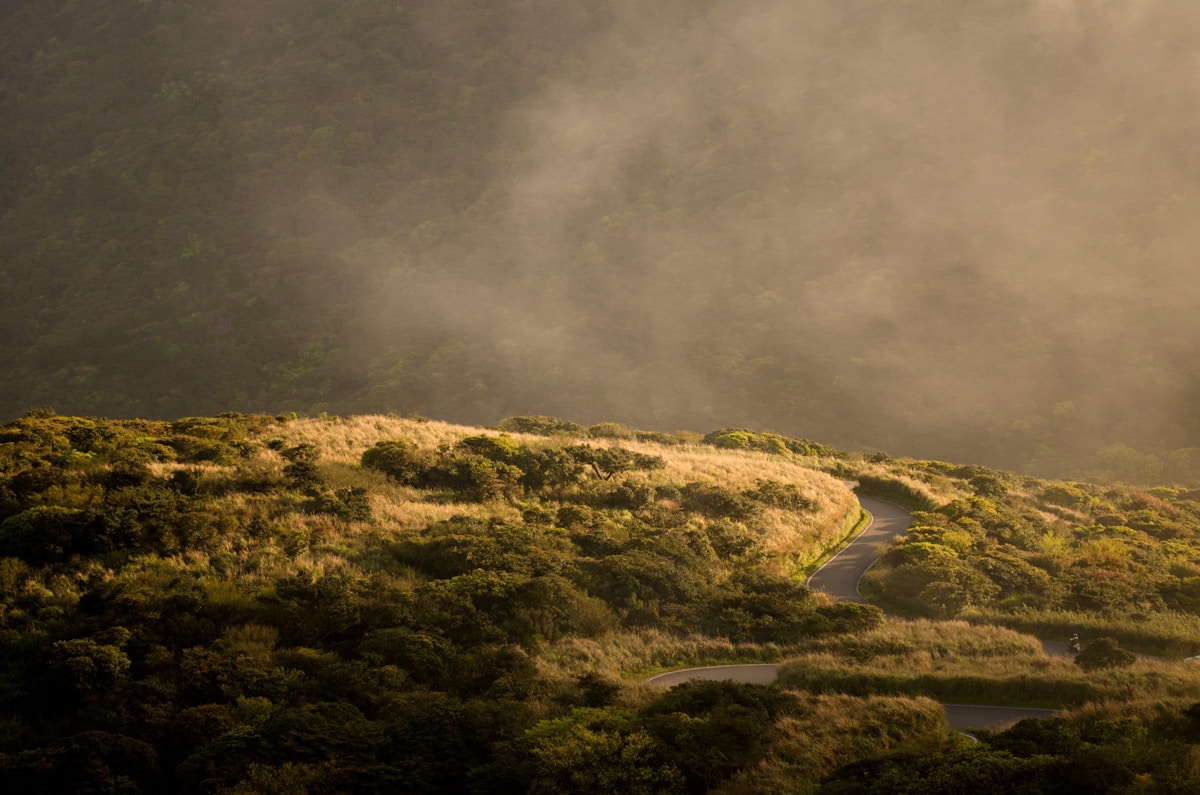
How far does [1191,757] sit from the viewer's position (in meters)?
10.1

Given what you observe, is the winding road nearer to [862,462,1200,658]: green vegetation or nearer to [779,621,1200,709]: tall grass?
[779,621,1200,709]: tall grass

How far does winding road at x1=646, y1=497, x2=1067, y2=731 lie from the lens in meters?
15.0

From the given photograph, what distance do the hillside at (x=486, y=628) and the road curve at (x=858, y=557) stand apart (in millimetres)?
1006

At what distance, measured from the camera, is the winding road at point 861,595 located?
15.0 meters

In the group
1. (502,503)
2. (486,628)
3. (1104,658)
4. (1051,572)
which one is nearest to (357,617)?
(486,628)

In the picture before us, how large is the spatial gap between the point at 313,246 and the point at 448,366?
70139 millimetres

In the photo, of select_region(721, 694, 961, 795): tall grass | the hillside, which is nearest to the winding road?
the hillside

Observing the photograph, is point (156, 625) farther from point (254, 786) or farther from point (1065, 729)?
point (1065, 729)

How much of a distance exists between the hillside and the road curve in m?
1.01

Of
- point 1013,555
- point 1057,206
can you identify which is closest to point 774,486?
point 1013,555

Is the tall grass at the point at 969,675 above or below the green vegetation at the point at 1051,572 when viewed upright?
below

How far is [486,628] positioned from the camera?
16.5 metres

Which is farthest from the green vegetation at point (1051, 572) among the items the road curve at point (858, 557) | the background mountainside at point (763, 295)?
the background mountainside at point (763, 295)

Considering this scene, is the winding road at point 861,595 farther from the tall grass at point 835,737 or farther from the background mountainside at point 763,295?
the background mountainside at point 763,295
